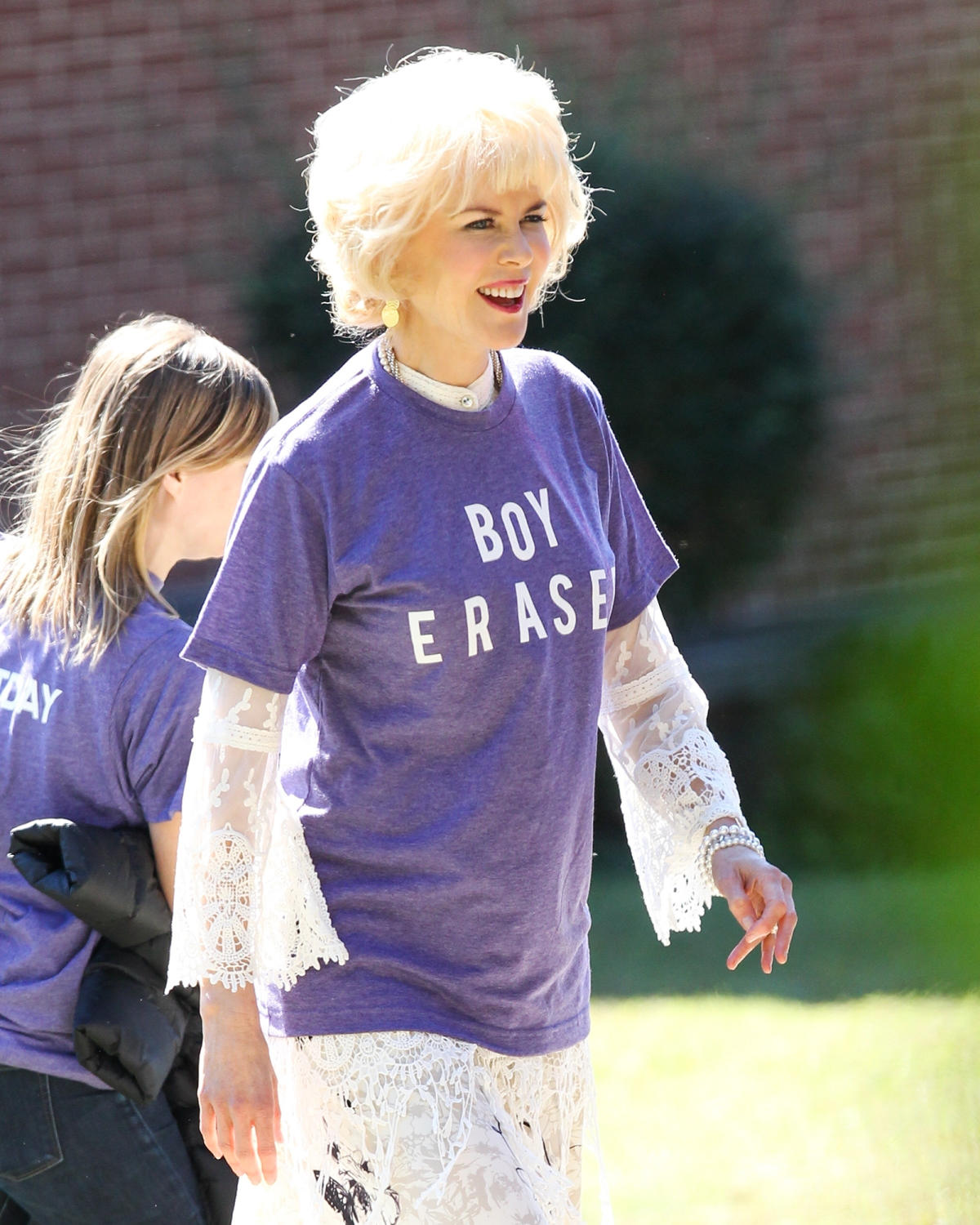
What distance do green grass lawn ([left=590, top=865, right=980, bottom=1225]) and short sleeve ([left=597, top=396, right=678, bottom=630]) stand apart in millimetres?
2075

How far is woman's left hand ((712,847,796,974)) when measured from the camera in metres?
2.37

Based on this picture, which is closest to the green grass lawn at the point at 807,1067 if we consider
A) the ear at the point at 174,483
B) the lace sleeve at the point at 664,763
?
the lace sleeve at the point at 664,763

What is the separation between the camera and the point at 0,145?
10.2m

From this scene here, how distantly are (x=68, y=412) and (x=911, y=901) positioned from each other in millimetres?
5127

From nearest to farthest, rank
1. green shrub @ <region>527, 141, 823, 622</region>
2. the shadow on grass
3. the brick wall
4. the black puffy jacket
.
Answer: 1. the black puffy jacket
2. the shadow on grass
3. green shrub @ <region>527, 141, 823, 622</region>
4. the brick wall

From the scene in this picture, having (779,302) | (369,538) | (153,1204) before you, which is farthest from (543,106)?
(779,302)

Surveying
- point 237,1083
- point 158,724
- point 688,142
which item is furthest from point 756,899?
point 688,142

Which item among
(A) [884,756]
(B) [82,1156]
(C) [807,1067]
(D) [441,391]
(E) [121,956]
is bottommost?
(A) [884,756]

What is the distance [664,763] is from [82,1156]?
39.6 inches

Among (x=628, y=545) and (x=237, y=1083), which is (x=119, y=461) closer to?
(x=628, y=545)

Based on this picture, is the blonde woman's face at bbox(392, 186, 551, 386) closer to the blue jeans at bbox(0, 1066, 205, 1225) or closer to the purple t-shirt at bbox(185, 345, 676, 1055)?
the purple t-shirt at bbox(185, 345, 676, 1055)

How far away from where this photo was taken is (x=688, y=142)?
9320mm

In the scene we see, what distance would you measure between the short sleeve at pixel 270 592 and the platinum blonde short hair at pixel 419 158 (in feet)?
1.12

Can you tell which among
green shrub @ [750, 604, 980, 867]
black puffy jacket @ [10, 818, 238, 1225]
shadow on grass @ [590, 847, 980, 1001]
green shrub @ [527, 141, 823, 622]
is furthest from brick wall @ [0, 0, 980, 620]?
black puffy jacket @ [10, 818, 238, 1225]
